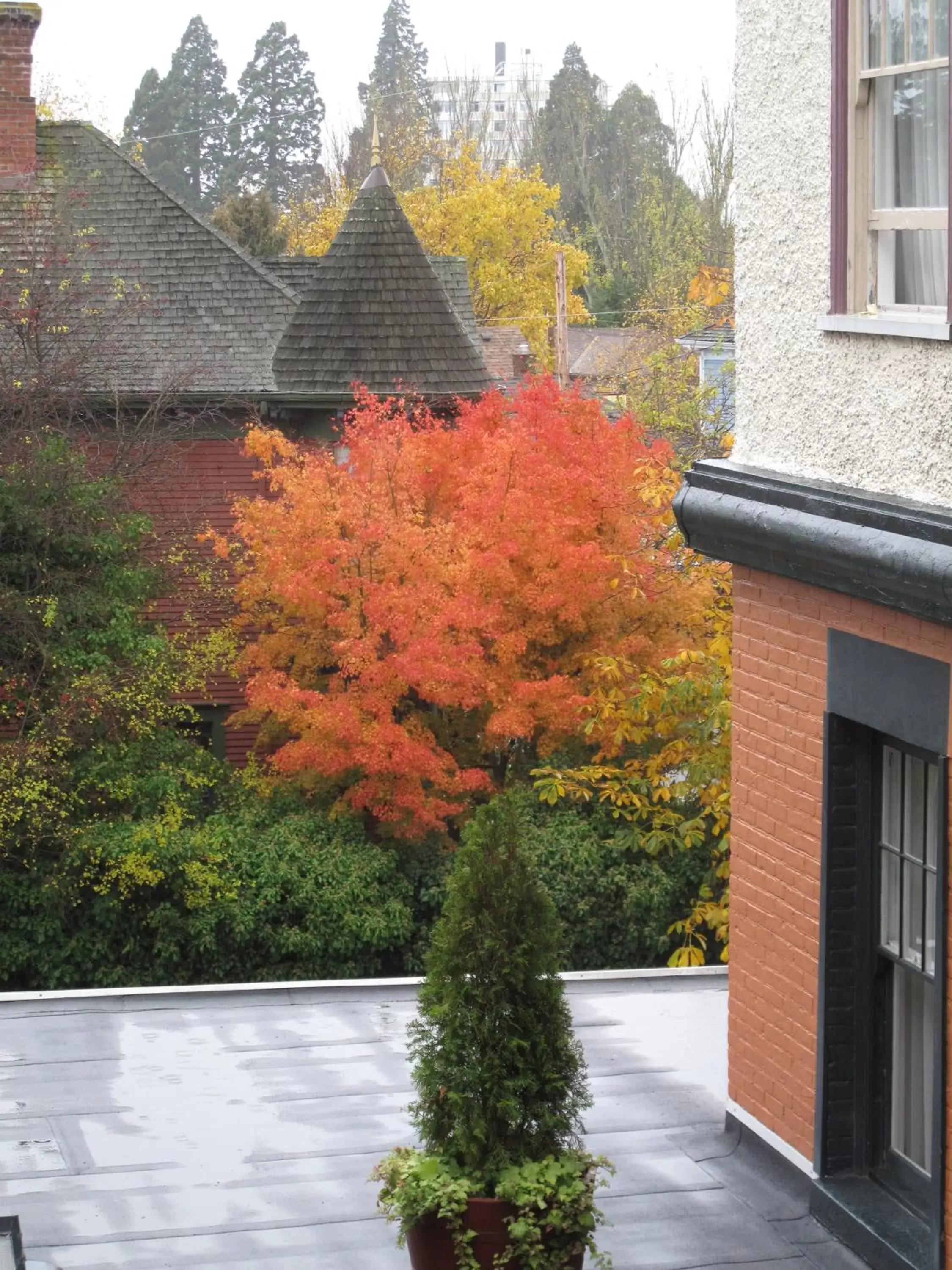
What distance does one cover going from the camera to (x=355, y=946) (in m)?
15.6

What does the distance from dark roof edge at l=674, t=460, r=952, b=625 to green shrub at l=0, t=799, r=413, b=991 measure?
→ 895 centimetres

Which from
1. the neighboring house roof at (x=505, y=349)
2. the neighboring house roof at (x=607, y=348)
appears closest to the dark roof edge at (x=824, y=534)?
the neighboring house roof at (x=607, y=348)

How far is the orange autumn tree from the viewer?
15328 mm

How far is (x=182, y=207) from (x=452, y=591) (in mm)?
9530

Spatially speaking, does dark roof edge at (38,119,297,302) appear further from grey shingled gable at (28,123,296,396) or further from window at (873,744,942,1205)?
window at (873,744,942,1205)

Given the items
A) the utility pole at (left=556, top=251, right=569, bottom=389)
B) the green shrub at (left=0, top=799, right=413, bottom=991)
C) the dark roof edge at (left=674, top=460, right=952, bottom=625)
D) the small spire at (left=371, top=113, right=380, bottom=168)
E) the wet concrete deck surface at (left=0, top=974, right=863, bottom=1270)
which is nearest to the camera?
the dark roof edge at (left=674, top=460, right=952, bottom=625)

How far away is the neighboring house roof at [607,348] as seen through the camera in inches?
1821

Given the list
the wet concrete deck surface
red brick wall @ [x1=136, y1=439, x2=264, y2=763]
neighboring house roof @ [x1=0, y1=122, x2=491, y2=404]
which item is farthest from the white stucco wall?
neighboring house roof @ [x1=0, y1=122, x2=491, y2=404]

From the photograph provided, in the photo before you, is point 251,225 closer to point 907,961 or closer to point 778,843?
point 778,843

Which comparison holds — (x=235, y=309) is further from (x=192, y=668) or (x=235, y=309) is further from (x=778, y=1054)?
(x=778, y=1054)

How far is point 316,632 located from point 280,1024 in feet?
24.0

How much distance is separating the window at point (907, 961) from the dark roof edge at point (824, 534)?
2.76ft

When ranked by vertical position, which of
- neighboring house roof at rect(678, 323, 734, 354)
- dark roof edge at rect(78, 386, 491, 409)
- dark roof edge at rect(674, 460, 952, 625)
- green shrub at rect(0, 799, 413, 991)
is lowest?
green shrub at rect(0, 799, 413, 991)

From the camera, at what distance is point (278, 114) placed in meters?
89.9
